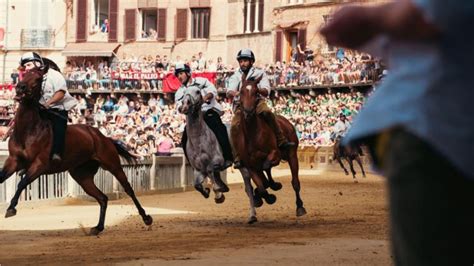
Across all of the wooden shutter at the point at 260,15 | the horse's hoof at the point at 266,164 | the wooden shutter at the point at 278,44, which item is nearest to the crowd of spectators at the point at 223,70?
the wooden shutter at the point at 278,44

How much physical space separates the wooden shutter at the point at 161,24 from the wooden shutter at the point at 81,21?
204 inches

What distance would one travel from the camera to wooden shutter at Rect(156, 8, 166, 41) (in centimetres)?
7662

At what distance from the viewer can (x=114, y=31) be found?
78.0 metres

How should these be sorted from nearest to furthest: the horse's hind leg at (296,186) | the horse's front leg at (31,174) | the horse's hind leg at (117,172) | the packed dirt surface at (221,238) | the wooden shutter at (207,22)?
the packed dirt surface at (221,238)
the horse's front leg at (31,174)
the horse's hind leg at (117,172)
the horse's hind leg at (296,186)
the wooden shutter at (207,22)

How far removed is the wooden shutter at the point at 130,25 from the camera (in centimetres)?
7731

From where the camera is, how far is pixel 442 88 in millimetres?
3488

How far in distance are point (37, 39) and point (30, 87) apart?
6446cm

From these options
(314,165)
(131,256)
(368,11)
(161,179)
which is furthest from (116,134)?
(368,11)

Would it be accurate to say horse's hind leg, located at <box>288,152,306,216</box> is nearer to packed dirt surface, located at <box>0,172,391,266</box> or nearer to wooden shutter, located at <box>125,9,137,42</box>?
packed dirt surface, located at <box>0,172,391,266</box>

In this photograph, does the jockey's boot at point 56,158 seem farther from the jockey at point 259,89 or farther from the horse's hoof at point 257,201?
the horse's hoof at point 257,201

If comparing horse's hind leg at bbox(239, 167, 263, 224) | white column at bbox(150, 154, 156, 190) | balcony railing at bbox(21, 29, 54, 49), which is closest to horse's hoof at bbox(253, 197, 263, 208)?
horse's hind leg at bbox(239, 167, 263, 224)

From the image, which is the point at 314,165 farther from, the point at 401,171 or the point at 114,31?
the point at 401,171

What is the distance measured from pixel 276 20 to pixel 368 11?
6547cm

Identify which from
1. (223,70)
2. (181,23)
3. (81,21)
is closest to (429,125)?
(223,70)
